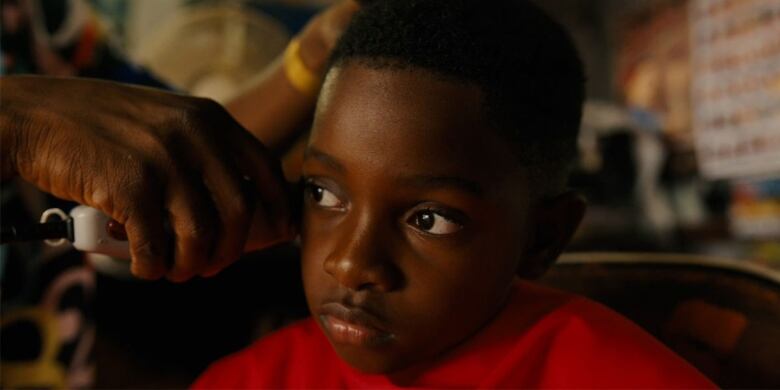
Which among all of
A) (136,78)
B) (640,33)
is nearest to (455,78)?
(136,78)

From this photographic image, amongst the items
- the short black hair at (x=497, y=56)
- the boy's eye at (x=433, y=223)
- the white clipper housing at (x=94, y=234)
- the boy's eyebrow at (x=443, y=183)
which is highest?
the short black hair at (x=497, y=56)

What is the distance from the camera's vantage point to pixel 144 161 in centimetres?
51

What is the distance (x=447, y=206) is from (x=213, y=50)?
1.50 m

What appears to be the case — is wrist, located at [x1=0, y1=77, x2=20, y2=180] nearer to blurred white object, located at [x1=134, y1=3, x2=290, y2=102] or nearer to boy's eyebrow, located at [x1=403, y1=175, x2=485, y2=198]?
boy's eyebrow, located at [x1=403, y1=175, x2=485, y2=198]

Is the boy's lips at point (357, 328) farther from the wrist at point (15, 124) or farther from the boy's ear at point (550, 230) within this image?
the wrist at point (15, 124)

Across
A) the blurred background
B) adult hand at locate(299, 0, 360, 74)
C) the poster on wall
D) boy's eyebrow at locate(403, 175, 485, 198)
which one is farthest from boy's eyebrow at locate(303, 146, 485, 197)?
the poster on wall

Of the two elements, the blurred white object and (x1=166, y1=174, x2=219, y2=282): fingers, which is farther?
the blurred white object

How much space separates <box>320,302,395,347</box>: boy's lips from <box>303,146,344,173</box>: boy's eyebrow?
12cm

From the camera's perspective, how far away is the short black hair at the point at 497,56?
562 mm

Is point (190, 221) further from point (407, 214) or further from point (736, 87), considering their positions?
point (736, 87)

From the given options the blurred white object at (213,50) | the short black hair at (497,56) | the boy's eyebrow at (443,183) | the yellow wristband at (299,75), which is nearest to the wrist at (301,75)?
the yellow wristband at (299,75)

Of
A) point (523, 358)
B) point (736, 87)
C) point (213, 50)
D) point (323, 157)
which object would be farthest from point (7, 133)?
point (736, 87)

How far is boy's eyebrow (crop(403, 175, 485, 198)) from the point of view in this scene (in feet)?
1.77

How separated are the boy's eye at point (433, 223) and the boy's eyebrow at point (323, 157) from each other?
3.1 inches
